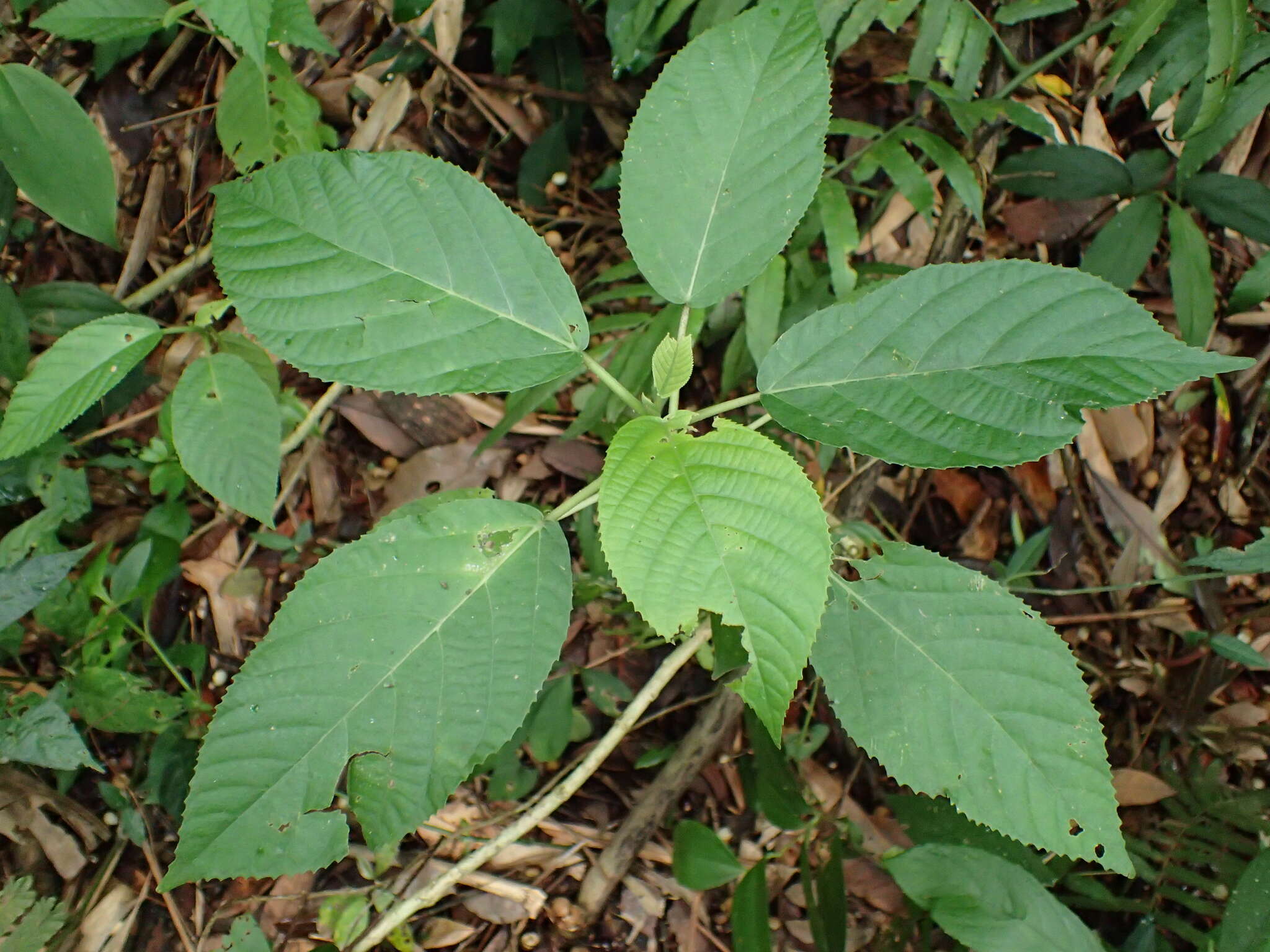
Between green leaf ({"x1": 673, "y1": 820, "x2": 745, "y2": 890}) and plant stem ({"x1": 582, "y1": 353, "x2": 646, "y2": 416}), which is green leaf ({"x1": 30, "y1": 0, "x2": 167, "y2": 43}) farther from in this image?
green leaf ({"x1": 673, "y1": 820, "x2": 745, "y2": 890})

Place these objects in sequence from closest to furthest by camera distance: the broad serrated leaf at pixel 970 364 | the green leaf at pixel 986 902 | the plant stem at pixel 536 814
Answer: the broad serrated leaf at pixel 970 364 < the green leaf at pixel 986 902 < the plant stem at pixel 536 814

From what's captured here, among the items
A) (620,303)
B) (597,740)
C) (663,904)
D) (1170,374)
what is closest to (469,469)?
(620,303)

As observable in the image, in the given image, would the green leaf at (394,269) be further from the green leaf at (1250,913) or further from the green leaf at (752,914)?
the green leaf at (1250,913)

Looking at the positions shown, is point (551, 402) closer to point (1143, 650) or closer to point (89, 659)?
point (89, 659)

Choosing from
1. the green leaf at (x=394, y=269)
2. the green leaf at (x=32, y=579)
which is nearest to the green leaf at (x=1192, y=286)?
the green leaf at (x=394, y=269)

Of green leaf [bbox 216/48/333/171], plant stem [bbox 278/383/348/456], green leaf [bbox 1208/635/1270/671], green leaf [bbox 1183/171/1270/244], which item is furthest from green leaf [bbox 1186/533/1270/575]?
green leaf [bbox 216/48/333/171]

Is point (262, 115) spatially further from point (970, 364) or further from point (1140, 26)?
point (1140, 26)

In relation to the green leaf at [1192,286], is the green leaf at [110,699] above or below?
below
